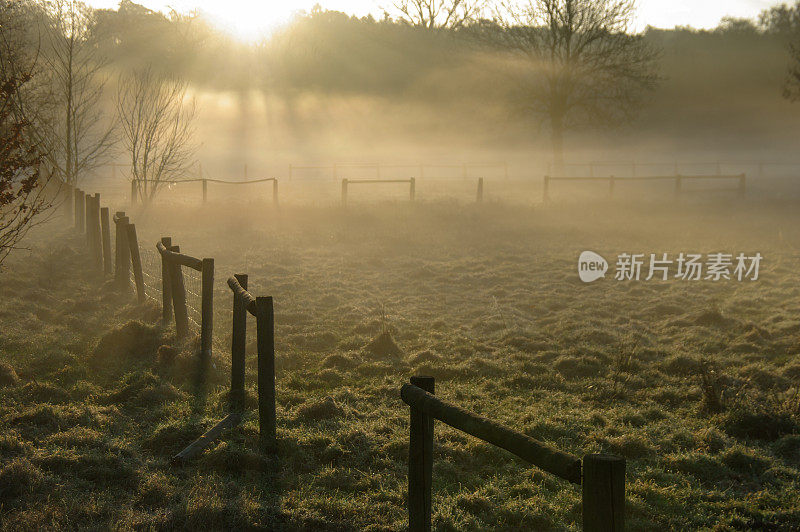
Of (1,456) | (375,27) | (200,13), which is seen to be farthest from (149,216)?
(375,27)

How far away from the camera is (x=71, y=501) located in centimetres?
388

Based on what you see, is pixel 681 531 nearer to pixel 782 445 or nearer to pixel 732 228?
pixel 782 445

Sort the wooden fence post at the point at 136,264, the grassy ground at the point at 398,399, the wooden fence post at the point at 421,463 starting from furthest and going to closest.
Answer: the wooden fence post at the point at 136,264
the grassy ground at the point at 398,399
the wooden fence post at the point at 421,463

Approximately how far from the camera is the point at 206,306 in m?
6.45

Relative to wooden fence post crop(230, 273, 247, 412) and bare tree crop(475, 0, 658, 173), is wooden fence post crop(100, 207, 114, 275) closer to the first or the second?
wooden fence post crop(230, 273, 247, 412)

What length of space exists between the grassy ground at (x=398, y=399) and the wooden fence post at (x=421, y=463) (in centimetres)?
88

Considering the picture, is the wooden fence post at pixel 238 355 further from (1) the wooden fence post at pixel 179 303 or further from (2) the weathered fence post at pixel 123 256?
(2) the weathered fence post at pixel 123 256

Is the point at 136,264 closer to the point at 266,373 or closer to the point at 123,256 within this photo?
the point at 123,256

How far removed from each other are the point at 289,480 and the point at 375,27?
52350mm

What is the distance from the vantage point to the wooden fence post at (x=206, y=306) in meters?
6.35
